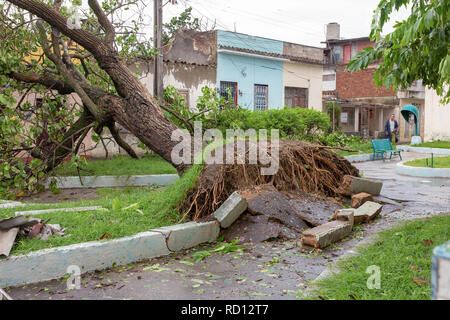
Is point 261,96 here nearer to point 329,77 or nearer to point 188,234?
point 188,234

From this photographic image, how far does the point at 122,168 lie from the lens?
11.7 metres

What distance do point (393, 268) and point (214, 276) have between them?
1677 millimetres

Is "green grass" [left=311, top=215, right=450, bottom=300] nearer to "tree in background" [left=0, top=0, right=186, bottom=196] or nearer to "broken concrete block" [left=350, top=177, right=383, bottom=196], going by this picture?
"broken concrete block" [left=350, top=177, right=383, bottom=196]

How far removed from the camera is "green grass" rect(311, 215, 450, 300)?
128 inches

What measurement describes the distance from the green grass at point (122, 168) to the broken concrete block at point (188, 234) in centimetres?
578

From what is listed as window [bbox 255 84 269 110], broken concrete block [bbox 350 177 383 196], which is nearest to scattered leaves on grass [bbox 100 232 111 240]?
broken concrete block [bbox 350 177 383 196]

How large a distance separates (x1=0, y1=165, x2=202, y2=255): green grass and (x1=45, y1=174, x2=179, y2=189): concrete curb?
365 cm

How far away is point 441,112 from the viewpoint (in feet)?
82.3

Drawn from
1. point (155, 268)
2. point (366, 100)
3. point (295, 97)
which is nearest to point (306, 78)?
point (295, 97)

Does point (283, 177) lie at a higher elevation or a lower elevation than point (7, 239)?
higher

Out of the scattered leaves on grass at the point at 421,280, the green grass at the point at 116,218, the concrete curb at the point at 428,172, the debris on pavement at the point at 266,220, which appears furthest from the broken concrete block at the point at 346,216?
the concrete curb at the point at 428,172

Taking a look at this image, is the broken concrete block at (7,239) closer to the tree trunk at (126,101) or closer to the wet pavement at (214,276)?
the wet pavement at (214,276)

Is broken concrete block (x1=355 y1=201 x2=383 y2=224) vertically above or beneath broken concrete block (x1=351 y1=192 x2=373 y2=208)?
beneath
